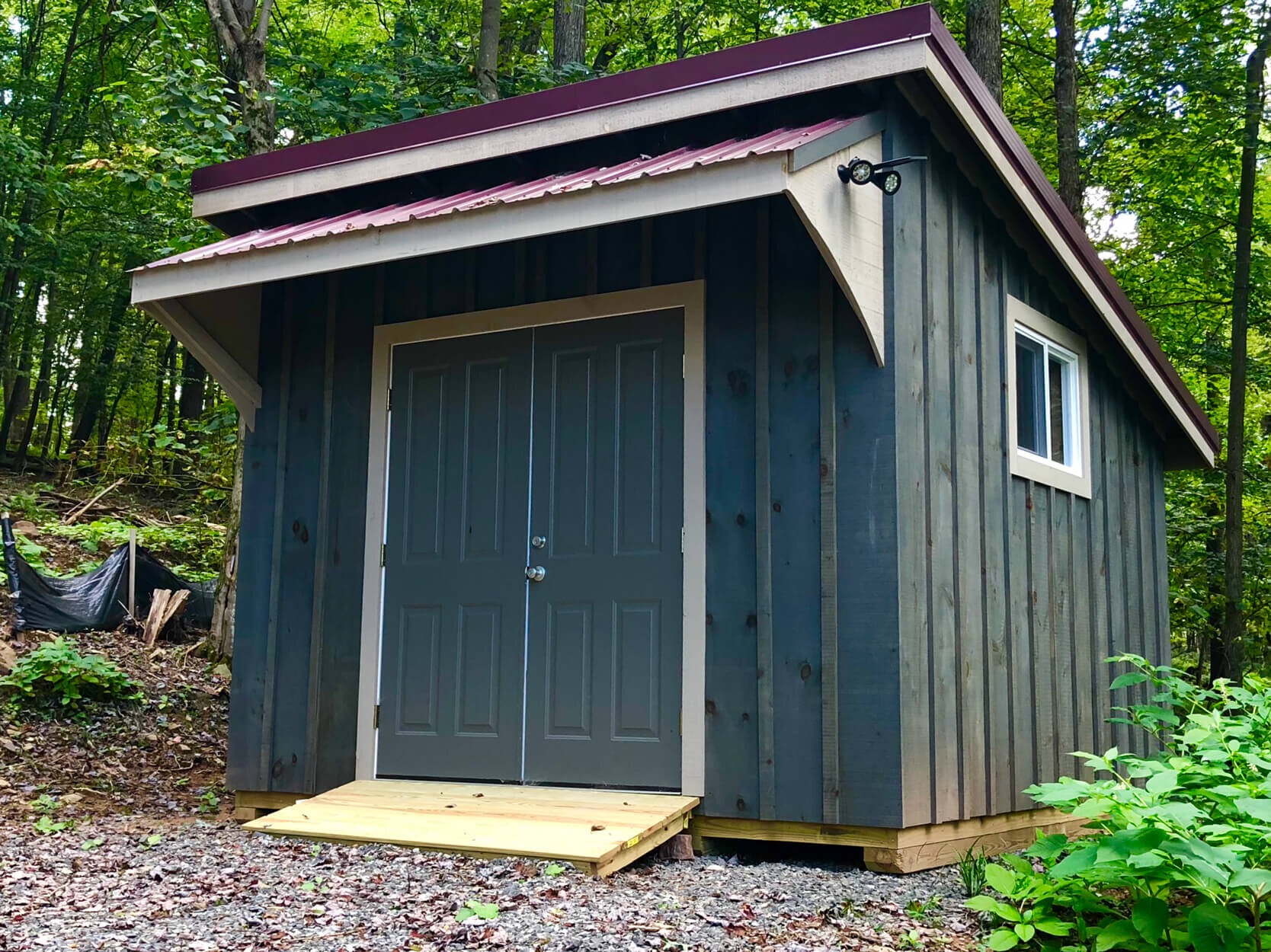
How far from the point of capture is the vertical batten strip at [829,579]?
15.0 ft

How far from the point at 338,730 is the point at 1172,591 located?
9.79 metres

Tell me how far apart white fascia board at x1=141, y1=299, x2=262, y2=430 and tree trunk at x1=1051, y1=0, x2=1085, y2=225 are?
8.28 meters

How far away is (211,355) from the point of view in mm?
5891

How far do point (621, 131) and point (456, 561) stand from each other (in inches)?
82.9

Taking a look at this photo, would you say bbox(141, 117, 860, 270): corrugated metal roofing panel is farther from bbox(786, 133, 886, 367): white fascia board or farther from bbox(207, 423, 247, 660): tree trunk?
bbox(207, 423, 247, 660): tree trunk

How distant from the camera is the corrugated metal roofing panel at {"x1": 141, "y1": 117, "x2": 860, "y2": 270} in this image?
437cm

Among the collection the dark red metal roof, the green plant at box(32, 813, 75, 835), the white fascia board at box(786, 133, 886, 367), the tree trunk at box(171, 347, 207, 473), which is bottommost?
the green plant at box(32, 813, 75, 835)

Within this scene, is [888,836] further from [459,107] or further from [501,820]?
[459,107]

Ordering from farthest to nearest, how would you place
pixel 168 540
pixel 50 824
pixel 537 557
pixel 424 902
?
pixel 168 540 → pixel 50 824 → pixel 537 557 → pixel 424 902

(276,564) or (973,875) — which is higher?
(276,564)

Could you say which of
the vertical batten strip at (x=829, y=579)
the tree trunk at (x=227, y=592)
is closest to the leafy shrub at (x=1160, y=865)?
the vertical batten strip at (x=829, y=579)

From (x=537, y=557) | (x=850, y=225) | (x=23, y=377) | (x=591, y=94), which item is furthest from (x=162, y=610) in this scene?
(x=23, y=377)

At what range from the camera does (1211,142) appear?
12.1 meters

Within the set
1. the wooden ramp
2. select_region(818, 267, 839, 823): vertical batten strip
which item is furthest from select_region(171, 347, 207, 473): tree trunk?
select_region(818, 267, 839, 823): vertical batten strip
